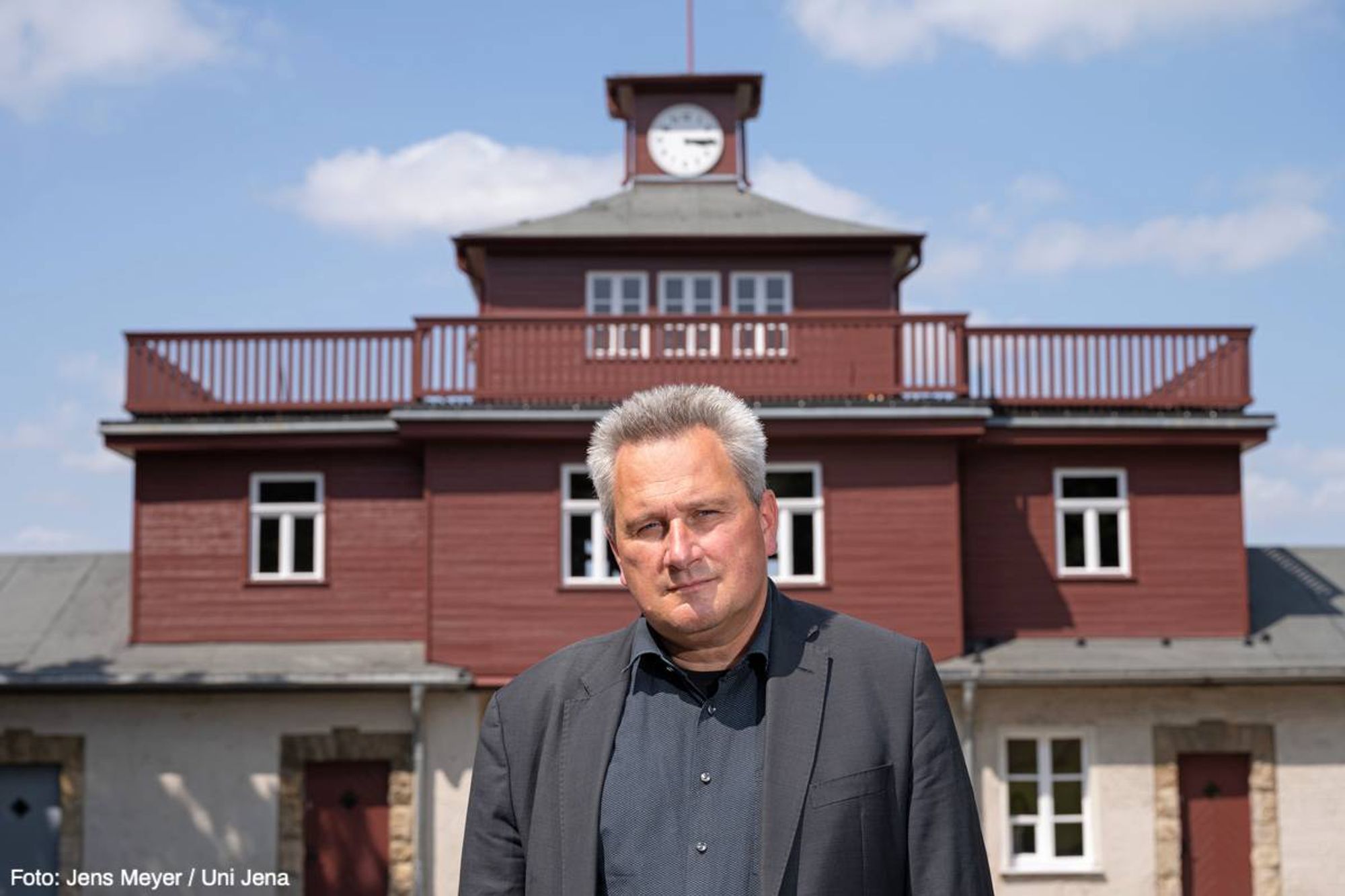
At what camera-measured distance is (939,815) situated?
247 cm

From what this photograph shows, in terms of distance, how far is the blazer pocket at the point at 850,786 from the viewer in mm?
2459

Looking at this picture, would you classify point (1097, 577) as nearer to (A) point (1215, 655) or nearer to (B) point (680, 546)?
(A) point (1215, 655)

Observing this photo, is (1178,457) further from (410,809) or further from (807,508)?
(410,809)

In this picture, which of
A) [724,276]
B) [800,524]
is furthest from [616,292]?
[800,524]

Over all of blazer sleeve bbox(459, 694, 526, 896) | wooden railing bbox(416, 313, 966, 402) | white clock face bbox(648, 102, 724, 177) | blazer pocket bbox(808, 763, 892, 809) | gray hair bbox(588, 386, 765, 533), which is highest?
white clock face bbox(648, 102, 724, 177)

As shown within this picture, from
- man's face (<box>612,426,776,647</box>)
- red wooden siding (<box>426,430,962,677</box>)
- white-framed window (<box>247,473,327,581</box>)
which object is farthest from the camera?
white-framed window (<box>247,473,327,581</box>)

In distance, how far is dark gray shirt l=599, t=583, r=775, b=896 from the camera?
2.50 metres

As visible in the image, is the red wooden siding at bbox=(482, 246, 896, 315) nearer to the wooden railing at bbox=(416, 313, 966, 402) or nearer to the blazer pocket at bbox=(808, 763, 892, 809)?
the wooden railing at bbox=(416, 313, 966, 402)

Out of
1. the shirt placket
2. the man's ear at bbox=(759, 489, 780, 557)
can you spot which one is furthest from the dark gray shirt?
the man's ear at bbox=(759, 489, 780, 557)

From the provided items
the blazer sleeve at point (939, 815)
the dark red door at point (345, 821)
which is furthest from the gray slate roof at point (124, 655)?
the blazer sleeve at point (939, 815)

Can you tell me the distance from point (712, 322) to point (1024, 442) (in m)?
4.23

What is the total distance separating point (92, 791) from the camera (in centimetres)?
1759

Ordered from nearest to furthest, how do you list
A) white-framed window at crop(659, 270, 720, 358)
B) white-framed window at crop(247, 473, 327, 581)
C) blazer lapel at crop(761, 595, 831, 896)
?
1. blazer lapel at crop(761, 595, 831, 896)
2. white-framed window at crop(247, 473, 327, 581)
3. white-framed window at crop(659, 270, 720, 358)

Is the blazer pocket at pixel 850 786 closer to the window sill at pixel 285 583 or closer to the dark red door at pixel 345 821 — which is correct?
the dark red door at pixel 345 821
